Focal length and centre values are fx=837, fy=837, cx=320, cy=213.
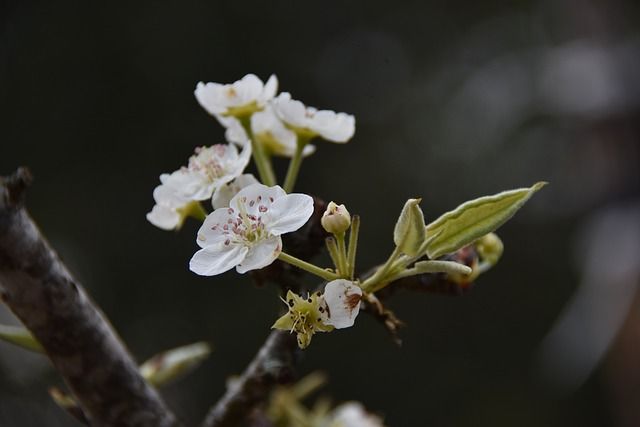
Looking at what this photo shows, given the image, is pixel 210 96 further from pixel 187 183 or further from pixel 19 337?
pixel 19 337

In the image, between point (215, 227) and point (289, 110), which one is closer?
point (215, 227)

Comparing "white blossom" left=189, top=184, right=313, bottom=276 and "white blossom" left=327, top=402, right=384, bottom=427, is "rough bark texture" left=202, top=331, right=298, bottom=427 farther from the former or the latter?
"white blossom" left=327, top=402, right=384, bottom=427

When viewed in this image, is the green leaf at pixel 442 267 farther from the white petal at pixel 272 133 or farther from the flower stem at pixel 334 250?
the white petal at pixel 272 133

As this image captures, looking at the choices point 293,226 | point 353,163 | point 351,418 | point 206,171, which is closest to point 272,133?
point 206,171

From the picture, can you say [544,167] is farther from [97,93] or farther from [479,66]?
[97,93]

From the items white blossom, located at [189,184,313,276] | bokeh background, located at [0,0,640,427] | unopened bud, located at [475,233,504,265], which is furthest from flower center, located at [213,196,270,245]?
bokeh background, located at [0,0,640,427]

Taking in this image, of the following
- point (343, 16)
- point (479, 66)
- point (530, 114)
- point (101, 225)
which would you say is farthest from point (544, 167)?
point (101, 225)
